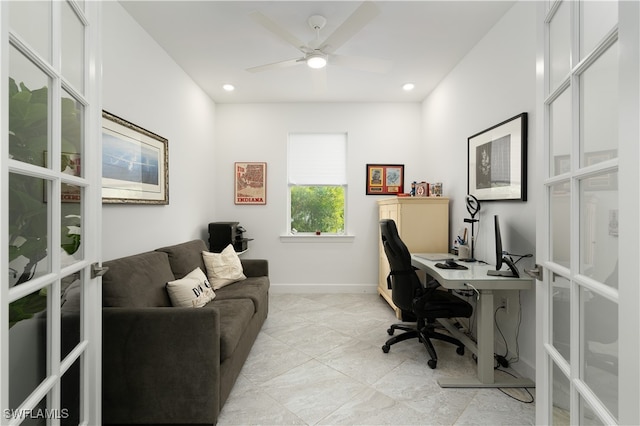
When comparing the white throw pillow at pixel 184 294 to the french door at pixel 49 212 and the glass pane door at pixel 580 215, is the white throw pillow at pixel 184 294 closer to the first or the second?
the french door at pixel 49 212

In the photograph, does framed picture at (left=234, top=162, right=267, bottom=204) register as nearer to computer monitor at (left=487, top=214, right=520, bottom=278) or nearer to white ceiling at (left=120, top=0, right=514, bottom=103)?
white ceiling at (left=120, top=0, right=514, bottom=103)

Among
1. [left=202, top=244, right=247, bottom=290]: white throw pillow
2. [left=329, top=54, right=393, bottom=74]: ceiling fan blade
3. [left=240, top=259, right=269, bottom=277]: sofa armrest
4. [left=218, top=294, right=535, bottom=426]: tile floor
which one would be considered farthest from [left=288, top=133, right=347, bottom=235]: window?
[left=329, top=54, right=393, bottom=74]: ceiling fan blade

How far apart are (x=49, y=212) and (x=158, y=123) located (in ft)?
7.02

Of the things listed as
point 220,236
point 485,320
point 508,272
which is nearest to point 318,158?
point 220,236

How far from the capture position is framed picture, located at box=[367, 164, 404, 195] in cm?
441

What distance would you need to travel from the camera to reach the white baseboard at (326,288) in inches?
173

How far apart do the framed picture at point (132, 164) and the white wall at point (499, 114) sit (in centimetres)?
306

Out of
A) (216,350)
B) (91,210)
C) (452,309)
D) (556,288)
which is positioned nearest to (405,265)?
(452,309)

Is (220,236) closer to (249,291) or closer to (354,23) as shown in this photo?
(249,291)

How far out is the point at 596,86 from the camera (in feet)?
2.84

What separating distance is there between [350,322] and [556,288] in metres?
2.44

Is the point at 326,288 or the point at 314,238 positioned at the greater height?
the point at 314,238

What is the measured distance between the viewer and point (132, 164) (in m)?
2.46

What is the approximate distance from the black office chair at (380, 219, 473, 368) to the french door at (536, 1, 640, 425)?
1.16 meters
